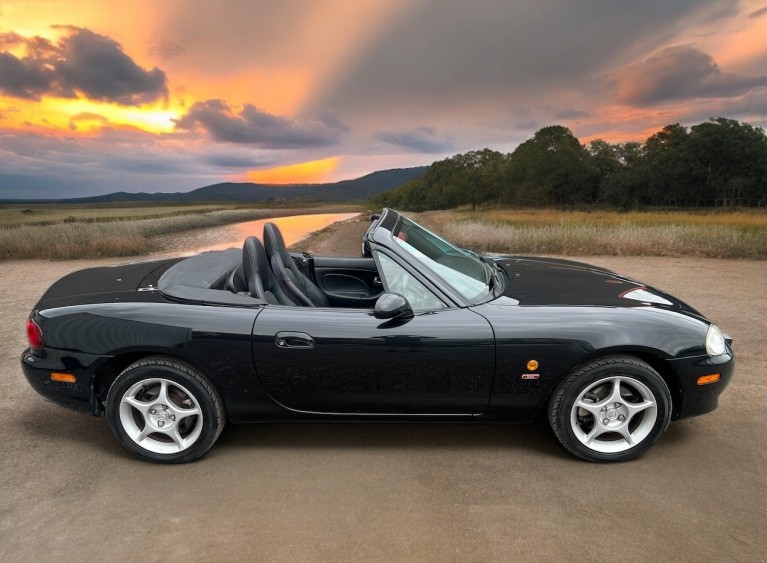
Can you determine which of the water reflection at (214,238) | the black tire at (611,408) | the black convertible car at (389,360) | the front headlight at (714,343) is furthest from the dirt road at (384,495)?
the water reflection at (214,238)

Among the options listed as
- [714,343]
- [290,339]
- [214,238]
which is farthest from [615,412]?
[214,238]

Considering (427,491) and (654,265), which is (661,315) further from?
(654,265)

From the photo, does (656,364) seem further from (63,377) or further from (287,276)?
(63,377)

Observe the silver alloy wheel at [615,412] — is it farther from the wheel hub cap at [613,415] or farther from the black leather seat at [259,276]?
the black leather seat at [259,276]

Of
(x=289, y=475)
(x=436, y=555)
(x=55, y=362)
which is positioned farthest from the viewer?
(x=55, y=362)

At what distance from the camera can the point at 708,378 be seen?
276 centimetres

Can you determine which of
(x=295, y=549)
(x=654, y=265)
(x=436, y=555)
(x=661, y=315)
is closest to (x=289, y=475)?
(x=295, y=549)

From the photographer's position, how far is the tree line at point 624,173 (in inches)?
2269

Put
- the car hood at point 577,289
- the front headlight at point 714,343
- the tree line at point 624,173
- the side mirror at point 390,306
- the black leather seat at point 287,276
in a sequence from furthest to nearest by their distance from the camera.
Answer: the tree line at point 624,173 < the black leather seat at point 287,276 < the car hood at point 577,289 < the front headlight at point 714,343 < the side mirror at point 390,306

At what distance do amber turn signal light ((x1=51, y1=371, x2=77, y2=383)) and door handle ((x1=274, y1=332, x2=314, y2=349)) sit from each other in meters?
1.28

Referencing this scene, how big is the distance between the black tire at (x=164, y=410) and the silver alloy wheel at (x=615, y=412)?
6.84 ft

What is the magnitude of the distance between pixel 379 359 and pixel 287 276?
966 millimetres

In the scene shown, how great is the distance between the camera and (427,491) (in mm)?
2543

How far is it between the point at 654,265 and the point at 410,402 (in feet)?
34.5
